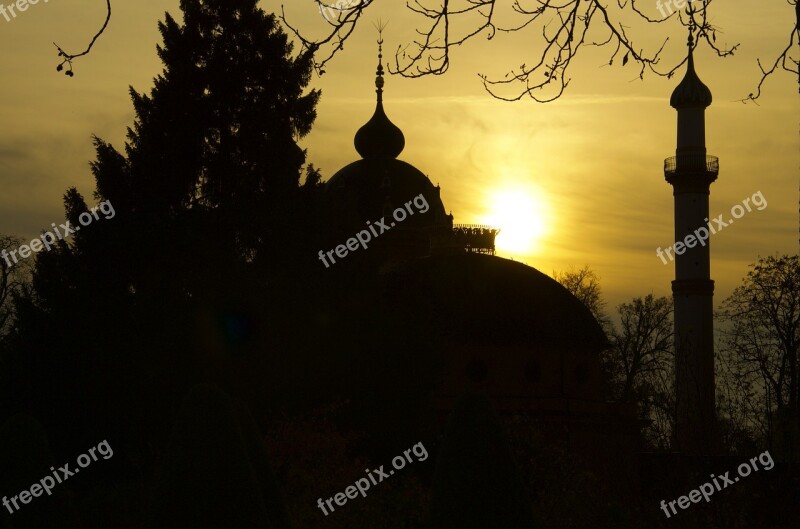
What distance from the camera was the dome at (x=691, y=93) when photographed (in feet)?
151

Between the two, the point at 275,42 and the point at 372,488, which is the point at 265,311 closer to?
the point at 372,488

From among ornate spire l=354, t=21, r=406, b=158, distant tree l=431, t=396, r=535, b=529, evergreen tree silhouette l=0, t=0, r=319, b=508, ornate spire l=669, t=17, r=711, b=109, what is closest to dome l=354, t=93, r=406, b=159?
ornate spire l=354, t=21, r=406, b=158

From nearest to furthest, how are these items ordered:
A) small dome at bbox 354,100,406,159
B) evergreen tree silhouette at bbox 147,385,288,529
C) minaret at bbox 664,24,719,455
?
evergreen tree silhouette at bbox 147,385,288,529, minaret at bbox 664,24,719,455, small dome at bbox 354,100,406,159

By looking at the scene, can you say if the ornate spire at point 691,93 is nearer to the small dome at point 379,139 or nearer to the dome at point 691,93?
the dome at point 691,93

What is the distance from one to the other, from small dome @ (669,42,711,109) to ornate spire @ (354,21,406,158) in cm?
1472

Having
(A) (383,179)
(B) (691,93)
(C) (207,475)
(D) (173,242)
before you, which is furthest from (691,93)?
(C) (207,475)

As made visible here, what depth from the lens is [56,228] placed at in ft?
90.8

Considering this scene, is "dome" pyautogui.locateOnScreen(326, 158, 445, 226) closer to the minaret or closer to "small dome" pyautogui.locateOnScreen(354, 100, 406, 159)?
"small dome" pyautogui.locateOnScreen(354, 100, 406, 159)

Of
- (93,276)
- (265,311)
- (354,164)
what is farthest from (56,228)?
(354,164)

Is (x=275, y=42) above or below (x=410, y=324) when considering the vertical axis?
above

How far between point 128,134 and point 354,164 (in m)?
25.1

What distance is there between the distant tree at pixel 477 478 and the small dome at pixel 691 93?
36.1m

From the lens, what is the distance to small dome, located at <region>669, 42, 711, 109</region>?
46.0 meters

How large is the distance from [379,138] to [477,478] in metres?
43.2
